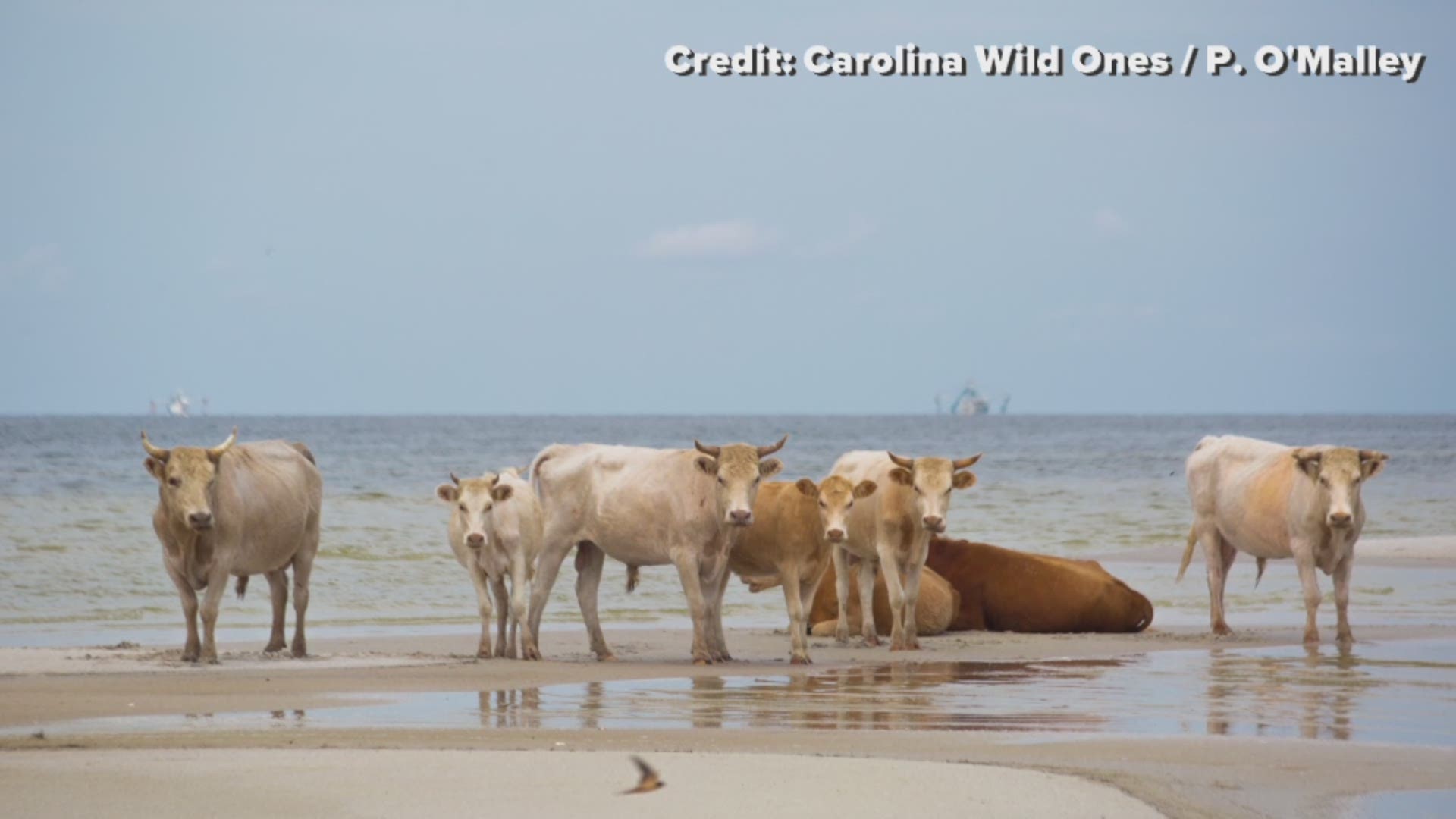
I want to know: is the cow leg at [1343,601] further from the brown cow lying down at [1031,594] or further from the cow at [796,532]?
the cow at [796,532]

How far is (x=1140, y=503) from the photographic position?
1630 inches

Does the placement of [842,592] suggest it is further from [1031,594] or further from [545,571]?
[545,571]

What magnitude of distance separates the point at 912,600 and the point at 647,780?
8009mm

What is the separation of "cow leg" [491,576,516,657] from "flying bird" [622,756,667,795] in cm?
652

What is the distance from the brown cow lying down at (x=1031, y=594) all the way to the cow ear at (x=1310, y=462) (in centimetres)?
189

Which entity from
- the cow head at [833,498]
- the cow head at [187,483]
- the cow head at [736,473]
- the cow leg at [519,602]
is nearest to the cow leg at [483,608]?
the cow leg at [519,602]

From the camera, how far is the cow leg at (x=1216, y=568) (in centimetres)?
1684

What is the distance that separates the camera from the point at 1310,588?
16.2 m

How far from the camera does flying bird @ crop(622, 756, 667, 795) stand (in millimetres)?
7660

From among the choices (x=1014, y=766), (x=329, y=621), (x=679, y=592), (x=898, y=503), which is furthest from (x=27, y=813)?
(x=679, y=592)

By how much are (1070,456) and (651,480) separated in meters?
67.1

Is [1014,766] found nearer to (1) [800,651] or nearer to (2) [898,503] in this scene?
(1) [800,651]

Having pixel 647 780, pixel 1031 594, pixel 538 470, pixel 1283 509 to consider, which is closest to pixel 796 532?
pixel 538 470

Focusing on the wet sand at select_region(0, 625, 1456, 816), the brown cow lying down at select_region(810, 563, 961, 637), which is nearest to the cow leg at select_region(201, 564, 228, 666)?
the wet sand at select_region(0, 625, 1456, 816)
